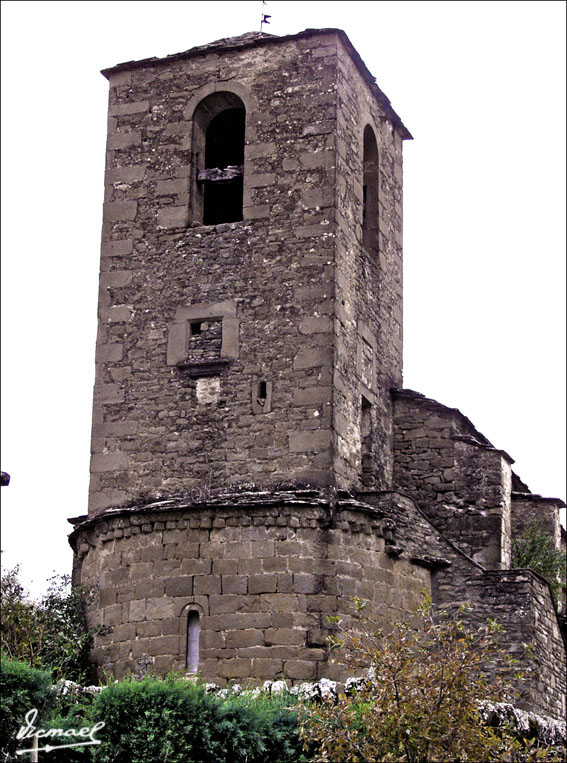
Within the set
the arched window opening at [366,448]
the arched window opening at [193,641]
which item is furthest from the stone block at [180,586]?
the arched window opening at [366,448]

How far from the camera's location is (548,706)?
2359 centimetres

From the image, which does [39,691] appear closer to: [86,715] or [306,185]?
[86,715]

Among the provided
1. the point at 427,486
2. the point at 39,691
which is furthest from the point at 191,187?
the point at 39,691

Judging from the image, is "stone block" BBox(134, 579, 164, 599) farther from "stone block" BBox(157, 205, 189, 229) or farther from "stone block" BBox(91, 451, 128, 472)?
"stone block" BBox(157, 205, 189, 229)

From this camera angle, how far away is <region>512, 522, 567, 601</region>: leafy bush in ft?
89.1

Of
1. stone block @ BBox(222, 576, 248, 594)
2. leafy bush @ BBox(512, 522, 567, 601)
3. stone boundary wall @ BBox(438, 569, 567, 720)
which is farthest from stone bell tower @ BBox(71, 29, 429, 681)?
leafy bush @ BBox(512, 522, 567, 601)

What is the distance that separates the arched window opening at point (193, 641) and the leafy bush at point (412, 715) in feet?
9.89

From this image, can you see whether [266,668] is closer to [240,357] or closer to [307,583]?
[307,583]

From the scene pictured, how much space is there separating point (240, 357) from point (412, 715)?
7.27m

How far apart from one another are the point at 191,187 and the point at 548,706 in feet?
31.0

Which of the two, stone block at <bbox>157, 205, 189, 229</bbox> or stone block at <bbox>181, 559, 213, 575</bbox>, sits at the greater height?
stone block at <bbox>157, 205, 189, 229</bbox>

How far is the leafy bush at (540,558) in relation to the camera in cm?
2717

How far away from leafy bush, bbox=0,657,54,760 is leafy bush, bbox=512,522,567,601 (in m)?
10.9

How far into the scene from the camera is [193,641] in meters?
21.8
